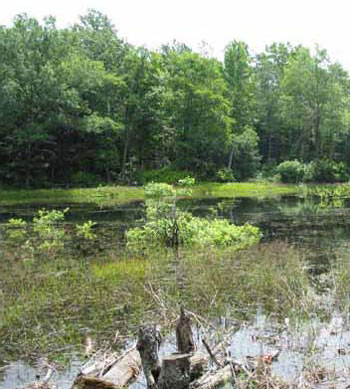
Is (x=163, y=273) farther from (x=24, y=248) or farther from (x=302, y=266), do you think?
(x=24, y=248)

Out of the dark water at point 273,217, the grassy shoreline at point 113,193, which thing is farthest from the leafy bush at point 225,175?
the dark water at point 273,217

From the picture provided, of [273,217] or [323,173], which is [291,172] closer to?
[323,173]

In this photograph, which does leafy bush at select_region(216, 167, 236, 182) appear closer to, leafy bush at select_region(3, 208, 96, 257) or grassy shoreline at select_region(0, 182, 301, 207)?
grassy shoreline at select_region(0, 182, 301, 207)

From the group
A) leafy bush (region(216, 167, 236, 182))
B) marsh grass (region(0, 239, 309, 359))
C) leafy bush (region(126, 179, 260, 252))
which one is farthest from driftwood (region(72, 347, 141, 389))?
leafy bush (region(216, 167, 236, 182))

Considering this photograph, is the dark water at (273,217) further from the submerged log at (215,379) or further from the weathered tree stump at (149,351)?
the weathered tree stump at (149,351)

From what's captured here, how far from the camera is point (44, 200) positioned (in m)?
39.6

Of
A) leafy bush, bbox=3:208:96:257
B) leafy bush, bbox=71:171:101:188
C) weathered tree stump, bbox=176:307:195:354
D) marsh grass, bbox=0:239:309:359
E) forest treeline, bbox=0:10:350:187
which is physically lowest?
marsh grass, bbox=0:239:309:359

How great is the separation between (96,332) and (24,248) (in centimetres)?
930

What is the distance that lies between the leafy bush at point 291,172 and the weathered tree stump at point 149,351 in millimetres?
50556

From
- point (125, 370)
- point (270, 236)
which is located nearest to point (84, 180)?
point (270, 236)

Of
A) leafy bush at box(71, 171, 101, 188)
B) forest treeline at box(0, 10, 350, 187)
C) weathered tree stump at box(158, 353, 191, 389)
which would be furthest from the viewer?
leafy bush at box(71, 171, 101, 188)

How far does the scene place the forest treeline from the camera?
4478 cm

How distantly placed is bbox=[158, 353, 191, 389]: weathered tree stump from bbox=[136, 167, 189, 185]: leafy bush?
45.0 meters

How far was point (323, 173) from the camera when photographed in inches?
2218
